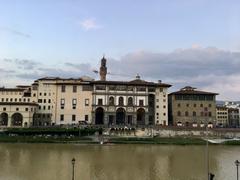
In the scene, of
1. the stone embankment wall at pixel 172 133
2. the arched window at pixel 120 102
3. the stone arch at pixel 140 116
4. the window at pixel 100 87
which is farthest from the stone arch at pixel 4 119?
the stone arch at pixel 140 116

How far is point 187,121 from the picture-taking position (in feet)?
321

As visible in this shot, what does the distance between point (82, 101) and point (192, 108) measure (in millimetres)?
31175

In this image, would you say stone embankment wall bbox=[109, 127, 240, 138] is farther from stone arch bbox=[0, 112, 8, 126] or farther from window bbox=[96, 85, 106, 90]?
stone arch bbox=[0, 112, 8, 126]

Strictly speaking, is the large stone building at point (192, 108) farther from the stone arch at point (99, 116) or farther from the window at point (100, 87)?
the window at point (100, 87)

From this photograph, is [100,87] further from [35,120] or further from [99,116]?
[35,120]

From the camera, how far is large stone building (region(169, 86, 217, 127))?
98000 mm

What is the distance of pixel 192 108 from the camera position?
9831 centimetres

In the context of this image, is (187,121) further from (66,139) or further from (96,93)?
(66,139)

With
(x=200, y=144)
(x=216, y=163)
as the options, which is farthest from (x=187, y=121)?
(x=216, y=163)

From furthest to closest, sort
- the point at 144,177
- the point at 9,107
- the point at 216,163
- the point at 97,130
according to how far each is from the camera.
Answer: the point at 9,107, the point at 97,130, the point at 216,163, the point at 144,177

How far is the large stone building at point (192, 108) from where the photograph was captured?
98.0 m

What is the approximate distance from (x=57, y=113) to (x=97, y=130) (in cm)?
1715

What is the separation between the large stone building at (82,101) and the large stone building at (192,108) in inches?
195

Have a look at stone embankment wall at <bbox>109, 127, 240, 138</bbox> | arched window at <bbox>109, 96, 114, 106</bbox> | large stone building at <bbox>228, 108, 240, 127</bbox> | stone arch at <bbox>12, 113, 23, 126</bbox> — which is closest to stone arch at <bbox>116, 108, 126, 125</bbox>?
arched window at <bbox>109, 96, 114, 106</bbox>
